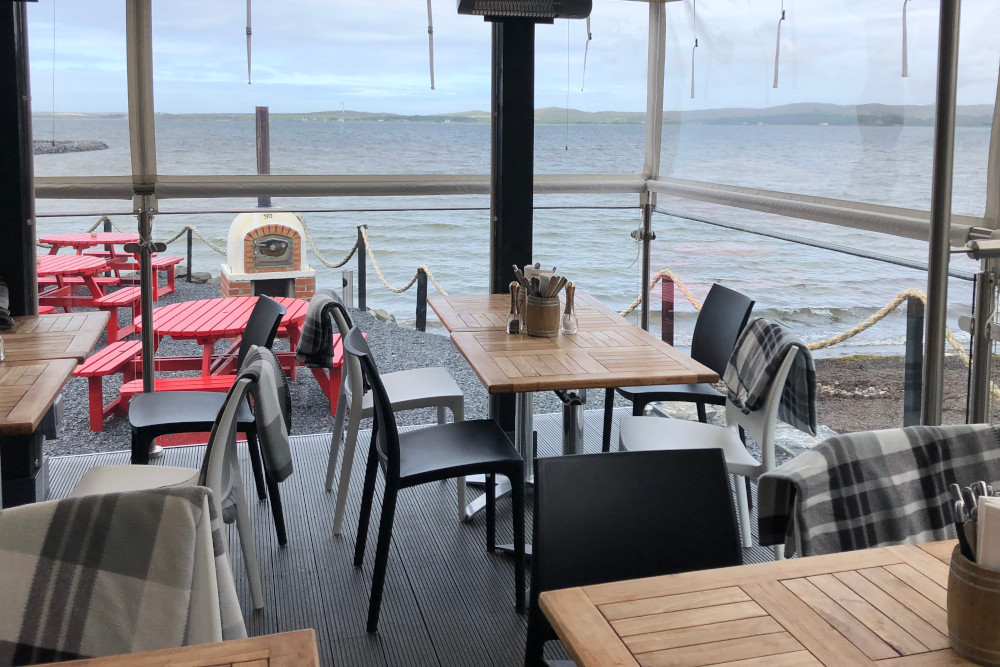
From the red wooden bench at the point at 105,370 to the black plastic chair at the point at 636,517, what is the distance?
9.61 ft

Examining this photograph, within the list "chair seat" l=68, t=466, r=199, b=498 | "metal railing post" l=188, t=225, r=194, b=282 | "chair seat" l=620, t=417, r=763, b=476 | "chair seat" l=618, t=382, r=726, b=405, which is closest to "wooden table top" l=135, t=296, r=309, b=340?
"metal railing post" l=188, t=225, r=194, b=282

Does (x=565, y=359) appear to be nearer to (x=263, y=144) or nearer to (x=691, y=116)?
(x=263, y=144)

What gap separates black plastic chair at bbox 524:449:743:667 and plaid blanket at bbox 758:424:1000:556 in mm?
115

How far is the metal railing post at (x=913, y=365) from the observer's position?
296 cm

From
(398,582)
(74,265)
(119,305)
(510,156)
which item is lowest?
(398,582)

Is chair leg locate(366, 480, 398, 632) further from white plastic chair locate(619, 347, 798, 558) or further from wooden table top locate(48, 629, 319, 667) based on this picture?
wooden table top locate(48, 629, 319, 667)

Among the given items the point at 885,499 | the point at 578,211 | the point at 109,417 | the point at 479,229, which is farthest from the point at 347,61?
the point at 885,499

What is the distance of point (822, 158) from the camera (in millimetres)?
3814

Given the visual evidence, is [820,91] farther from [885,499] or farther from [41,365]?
[41,365]

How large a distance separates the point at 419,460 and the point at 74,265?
7.85ft

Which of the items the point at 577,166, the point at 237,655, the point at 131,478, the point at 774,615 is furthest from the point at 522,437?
the point at 237,655

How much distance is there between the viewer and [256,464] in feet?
11.2

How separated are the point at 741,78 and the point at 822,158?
651 mm

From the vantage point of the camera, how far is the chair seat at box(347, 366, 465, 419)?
330cm
